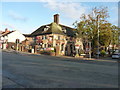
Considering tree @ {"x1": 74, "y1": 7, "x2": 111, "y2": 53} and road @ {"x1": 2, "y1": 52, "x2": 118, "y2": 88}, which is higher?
tree @ {"x1": 74, "y1": 7, "x2": 111, "y2": 53}

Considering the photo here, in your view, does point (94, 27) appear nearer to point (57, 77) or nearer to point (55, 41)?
point (55, 41)

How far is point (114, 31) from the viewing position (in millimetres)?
33281

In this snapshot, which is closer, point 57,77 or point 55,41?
point 57,77

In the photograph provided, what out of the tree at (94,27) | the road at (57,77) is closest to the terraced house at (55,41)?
the tree at (94,27)

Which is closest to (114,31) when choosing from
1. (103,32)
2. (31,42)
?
(103,32)

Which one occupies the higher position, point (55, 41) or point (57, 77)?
point (55, 41)

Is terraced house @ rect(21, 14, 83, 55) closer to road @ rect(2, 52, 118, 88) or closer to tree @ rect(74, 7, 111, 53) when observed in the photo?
tree @ rect(74, 7, 111, 53)

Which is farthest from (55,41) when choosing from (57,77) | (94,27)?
(57,77)

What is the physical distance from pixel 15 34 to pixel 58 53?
1298 inches

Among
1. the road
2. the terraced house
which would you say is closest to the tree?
the terraced house

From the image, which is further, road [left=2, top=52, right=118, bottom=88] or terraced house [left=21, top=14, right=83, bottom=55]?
terraced house [left=21, top=14, right=83, bottom=55]

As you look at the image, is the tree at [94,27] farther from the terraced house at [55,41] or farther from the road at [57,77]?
the road at [57,77]

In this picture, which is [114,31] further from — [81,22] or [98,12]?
[81,22]

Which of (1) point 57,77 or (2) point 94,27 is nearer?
(1) point 57,77
